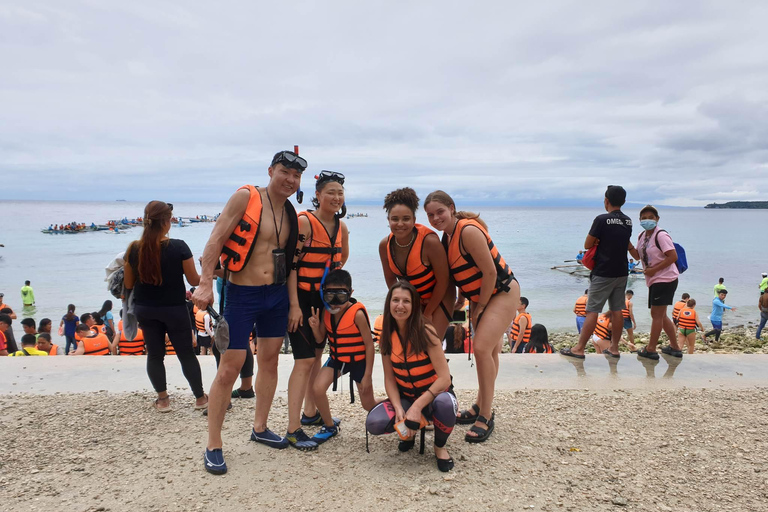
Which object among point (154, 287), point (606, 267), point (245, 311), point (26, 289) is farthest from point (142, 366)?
point (26, 289)

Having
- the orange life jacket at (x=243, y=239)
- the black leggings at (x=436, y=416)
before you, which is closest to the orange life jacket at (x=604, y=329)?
the black leggings at (x=436, y=416)

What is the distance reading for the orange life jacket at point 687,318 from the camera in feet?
36.4

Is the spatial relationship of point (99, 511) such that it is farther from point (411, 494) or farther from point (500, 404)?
point (500, 404)

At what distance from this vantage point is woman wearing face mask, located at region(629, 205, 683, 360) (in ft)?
19.6

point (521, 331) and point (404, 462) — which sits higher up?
point (521, 331)

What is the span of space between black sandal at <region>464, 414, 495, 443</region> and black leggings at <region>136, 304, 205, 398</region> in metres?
2.54

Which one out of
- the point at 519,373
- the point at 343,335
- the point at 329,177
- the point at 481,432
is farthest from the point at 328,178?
the point at 519,373

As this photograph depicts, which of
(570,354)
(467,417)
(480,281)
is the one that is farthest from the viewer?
(570,354)

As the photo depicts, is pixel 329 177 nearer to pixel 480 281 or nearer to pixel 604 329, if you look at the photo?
pixel 480 281

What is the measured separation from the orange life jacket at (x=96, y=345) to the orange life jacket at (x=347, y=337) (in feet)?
19.2

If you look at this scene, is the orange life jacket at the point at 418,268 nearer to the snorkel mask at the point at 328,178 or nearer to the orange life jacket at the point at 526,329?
the snorkel mask at the point at 328,178

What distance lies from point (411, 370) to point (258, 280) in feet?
4.35

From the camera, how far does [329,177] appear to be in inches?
151

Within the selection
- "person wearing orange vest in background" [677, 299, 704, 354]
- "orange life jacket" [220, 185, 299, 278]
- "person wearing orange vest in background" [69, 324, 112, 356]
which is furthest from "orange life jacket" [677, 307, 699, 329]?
"person wearing orange vest in background" [69, 324, 112, 356]
